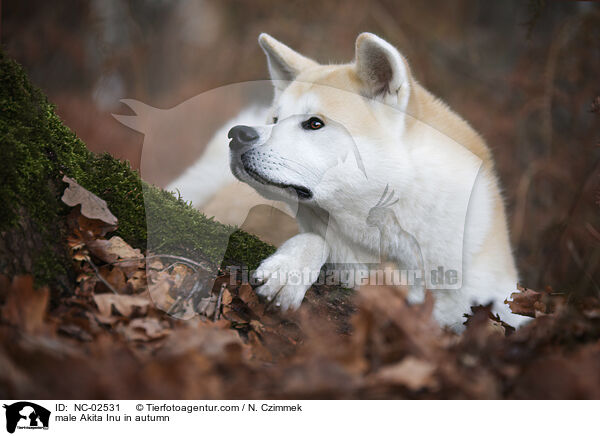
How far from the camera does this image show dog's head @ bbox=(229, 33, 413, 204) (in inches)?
59.3

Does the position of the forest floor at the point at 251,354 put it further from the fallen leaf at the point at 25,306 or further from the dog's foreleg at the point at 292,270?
the dog's foreleg at the point at 292,270

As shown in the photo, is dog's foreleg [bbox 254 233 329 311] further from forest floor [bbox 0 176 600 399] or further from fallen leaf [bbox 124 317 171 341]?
fallen leaf [bbox 124 317 171 341]

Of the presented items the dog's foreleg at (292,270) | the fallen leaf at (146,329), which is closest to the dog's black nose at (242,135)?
the dog's foreleg at (292,270)

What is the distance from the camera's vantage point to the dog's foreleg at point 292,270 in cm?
142

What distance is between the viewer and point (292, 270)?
1.49 meters

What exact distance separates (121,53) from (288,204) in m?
1.85

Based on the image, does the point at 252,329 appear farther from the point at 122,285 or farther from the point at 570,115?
the point at 570,115

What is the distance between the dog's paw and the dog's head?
0.77 ft

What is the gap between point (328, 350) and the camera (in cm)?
83

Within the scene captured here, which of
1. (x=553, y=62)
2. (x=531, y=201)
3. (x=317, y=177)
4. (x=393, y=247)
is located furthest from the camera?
(x=531, y=201)

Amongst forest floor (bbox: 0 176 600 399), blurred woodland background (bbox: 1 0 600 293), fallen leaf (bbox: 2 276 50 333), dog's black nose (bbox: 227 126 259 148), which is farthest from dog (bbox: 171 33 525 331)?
blurred woodland background (bbox: 1 0 600 293)
